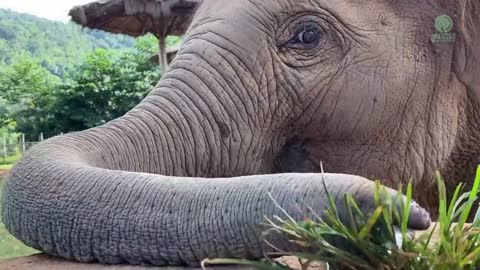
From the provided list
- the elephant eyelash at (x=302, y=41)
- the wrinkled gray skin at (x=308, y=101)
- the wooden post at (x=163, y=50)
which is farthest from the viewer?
the wooden post at (x=163, y=50)

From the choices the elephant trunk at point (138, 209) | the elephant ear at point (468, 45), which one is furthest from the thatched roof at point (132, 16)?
the elephant trunk at point (138, 209)

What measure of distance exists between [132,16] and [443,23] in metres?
8.26

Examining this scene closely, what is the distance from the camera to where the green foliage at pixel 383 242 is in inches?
58.9

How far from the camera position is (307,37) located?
10.6 ft

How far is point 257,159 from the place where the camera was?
313 centimetres

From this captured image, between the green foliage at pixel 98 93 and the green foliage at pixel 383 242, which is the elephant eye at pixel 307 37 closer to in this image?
the green foliage at pixel 383 242

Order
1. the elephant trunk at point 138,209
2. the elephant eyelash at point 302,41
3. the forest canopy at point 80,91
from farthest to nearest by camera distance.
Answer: the forest canopy at point 80,91 → the elephant eyelash at point 302,41 → the elephant trunk at point 138,209

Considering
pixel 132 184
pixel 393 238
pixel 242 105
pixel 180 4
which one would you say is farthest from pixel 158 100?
pixel 180 4

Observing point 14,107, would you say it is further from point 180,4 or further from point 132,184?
point 132,184

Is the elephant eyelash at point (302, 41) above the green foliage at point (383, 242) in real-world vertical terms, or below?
above

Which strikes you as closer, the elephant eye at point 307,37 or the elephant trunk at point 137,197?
the elephant trunk at point 137,197

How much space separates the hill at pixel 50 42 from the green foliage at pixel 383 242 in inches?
2898

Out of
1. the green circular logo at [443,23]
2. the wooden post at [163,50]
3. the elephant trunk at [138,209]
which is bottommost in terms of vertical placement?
the wooden post at [163,50]

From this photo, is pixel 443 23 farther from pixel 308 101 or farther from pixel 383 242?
pixel 383 242
